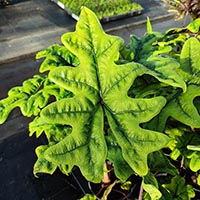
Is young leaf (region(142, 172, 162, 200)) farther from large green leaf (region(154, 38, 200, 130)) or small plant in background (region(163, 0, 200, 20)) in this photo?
small plant in background (region(163, 0, 200, 20))

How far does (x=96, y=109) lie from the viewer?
3.20 ft

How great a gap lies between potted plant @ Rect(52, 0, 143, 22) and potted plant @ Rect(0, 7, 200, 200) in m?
3.32

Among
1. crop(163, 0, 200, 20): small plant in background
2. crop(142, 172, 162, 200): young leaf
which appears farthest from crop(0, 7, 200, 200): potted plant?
crop(163, 0, 200, 20): small plant in background

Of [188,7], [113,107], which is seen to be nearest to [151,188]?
[113,107]

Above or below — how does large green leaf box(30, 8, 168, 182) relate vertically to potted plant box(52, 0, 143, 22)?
above

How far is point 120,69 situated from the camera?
100cm

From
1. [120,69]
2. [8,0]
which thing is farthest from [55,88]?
[8,0]

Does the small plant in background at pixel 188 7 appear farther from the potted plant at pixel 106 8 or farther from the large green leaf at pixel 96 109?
the potted plant at pixel 106 8

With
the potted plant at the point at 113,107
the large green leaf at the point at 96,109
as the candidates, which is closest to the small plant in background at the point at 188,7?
the potted plant at the point at 113,107

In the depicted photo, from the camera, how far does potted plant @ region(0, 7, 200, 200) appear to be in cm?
89

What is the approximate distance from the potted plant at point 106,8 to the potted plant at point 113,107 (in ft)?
10.9

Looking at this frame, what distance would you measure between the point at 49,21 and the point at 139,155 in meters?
3.96

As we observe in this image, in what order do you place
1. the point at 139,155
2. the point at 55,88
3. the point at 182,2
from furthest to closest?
the point at 182,2 < the point at 55,88 < the point at 139,155

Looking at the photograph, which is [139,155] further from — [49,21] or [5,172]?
[49,21]
